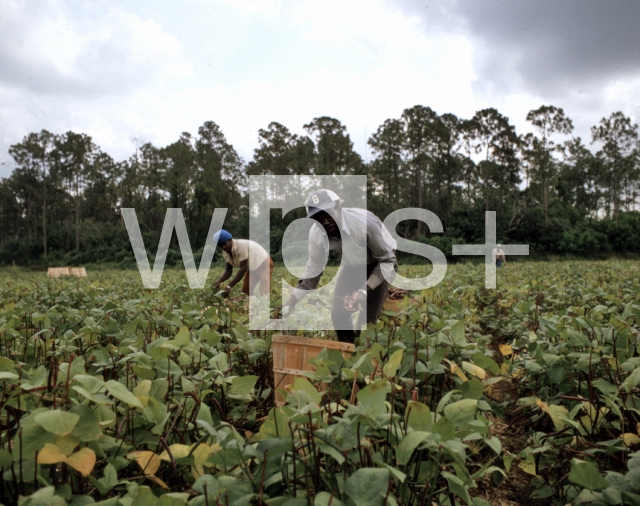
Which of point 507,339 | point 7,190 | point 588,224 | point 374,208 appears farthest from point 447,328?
point 7,190

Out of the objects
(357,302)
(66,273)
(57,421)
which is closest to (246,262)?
(357,302)

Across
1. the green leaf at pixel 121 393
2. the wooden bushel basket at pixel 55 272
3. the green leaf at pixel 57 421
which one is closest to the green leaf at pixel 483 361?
the green leaf at pixel 121 393

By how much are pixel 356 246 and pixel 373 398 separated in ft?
9.03

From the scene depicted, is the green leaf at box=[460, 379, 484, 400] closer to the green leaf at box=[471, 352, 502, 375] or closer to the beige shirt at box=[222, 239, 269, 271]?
the green leaf at box=[471, 352, 502, 375]

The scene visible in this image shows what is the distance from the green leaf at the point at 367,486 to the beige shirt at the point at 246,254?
590 centimetres

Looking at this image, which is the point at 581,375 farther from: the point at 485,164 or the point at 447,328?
the point at 485,164

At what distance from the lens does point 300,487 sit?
1326 millimetres

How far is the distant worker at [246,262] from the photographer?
21.8 feet

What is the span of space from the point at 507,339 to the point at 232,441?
4.79 m

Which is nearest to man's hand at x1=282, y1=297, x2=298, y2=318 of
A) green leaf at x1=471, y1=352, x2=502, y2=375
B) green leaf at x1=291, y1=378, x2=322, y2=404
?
green leaf at x1=471, y1=352, x2=502, y2=375

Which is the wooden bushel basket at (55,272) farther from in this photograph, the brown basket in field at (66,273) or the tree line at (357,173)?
the tree line at (357,173)

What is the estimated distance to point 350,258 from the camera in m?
4.05

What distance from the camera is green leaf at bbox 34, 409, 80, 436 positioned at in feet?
3.51

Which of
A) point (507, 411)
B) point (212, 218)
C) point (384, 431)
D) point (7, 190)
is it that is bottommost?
point (507, 411)
